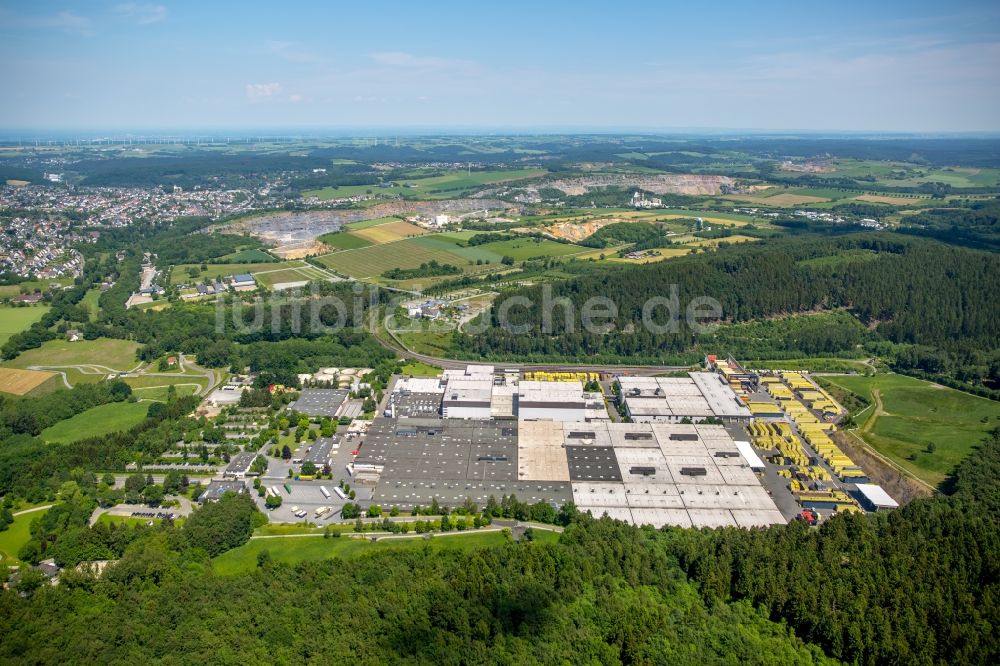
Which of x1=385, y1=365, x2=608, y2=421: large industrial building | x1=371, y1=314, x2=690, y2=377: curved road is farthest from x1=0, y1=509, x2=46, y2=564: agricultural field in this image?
x1=371, y1=314, x2=690, y2=377: curved road

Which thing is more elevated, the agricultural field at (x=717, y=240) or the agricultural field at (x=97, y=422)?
the agricultural field at (x=717, y=240)

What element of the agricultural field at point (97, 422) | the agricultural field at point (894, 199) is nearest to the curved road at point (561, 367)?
the agricultural field at point (97, 422)

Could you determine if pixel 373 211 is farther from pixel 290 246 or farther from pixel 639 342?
pixel 639 342

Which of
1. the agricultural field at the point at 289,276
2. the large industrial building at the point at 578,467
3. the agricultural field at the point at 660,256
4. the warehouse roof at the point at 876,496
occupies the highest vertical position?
the agricultural field at the point at 660,256

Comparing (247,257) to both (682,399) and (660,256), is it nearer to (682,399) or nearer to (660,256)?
(660,256)

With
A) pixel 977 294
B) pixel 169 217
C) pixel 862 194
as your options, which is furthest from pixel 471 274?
pixel 862 194

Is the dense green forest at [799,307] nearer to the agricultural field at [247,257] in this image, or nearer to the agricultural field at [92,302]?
the agricultural field at [92,302]
